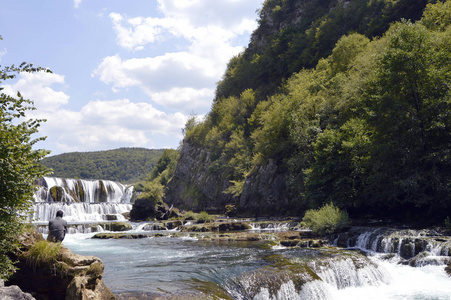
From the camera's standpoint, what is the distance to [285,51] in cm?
7438

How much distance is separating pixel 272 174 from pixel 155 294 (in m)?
34.8

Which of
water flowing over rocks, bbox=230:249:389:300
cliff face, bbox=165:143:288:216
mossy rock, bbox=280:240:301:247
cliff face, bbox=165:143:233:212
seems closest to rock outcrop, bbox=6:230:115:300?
water flowing over rocks, bbox=230:249:389:300

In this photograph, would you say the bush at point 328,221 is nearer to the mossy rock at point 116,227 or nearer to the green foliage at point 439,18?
the green foliage at point 439,18

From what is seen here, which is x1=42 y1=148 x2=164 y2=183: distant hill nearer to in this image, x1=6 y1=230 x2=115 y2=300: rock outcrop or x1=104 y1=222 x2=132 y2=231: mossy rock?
x1=104 y1=222 x2=132 y2=231: mossy rock

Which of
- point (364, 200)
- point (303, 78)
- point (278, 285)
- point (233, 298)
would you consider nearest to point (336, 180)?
point (364, 200)

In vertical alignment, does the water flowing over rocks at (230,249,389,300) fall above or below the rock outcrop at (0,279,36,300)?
below

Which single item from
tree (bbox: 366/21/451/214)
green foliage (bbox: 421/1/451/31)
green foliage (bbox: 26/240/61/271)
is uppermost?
green foliage (bbox: 421/1/451/31)

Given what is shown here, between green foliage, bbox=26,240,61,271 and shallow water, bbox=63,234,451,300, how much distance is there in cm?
314

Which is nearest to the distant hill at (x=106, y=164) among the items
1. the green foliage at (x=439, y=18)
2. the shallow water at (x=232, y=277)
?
the shallow water at (x=232, y=277)

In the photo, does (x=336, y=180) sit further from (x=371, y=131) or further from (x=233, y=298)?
(x=233, y=298)

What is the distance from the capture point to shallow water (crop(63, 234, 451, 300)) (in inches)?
513

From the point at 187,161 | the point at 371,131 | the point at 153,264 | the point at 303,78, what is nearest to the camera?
the point at 153,264

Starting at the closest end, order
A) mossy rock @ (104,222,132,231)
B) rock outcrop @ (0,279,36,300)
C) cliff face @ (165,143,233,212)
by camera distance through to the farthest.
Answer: rock outcrop @ (0,279,36,300), mossy rock @ (104,222,132,231), cliff face @ (165,143,233,212)

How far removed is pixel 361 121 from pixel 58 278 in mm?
27074
